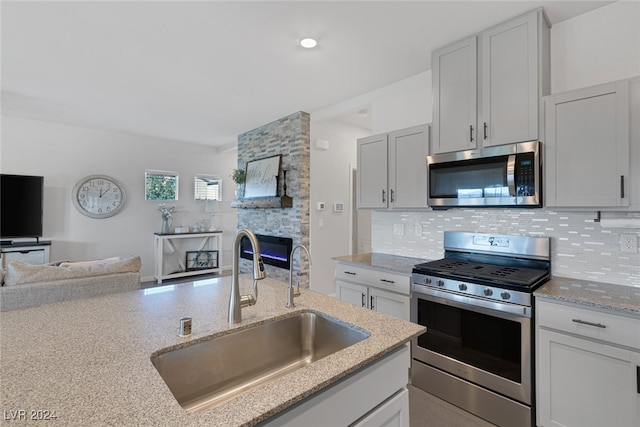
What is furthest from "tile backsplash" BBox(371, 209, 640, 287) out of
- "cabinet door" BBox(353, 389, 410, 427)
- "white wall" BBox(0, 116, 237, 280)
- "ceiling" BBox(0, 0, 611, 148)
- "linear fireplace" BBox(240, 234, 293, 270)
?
"white wall" BBox(0, 116, 237, 280)

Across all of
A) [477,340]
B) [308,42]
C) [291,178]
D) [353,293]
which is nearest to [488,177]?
[477,340]

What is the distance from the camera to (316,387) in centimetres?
84

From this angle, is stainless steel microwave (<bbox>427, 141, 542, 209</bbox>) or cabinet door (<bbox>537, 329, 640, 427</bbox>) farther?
stainless steel microwave (<bbox>427, 141, 542, 209</bbox>)

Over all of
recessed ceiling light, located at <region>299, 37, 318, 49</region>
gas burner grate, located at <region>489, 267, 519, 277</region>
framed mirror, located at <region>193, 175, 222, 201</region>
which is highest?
recessed ceiling light, located at <region>299, 37, 318, 49</region>

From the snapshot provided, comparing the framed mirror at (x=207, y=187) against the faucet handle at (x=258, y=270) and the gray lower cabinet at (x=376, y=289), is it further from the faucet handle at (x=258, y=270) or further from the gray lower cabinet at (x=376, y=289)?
the faucet handle at (x=258, y=270)

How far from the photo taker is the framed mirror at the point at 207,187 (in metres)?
6.46

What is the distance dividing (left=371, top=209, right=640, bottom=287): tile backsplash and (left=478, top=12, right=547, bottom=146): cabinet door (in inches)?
24.7

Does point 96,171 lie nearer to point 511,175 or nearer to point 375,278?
point 375,278

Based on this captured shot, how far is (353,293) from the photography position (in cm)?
285

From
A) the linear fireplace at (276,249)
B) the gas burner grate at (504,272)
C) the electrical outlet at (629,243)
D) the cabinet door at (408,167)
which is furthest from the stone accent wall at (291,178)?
the electrical outlet at (629,243)

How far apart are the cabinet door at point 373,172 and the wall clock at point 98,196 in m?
4.65

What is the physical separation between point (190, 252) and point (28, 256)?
243 cm

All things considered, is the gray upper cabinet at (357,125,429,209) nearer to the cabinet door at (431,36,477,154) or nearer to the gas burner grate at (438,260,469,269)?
the cabinet door at (431,36,477,154)

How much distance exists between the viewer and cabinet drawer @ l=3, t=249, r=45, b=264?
413 cm
